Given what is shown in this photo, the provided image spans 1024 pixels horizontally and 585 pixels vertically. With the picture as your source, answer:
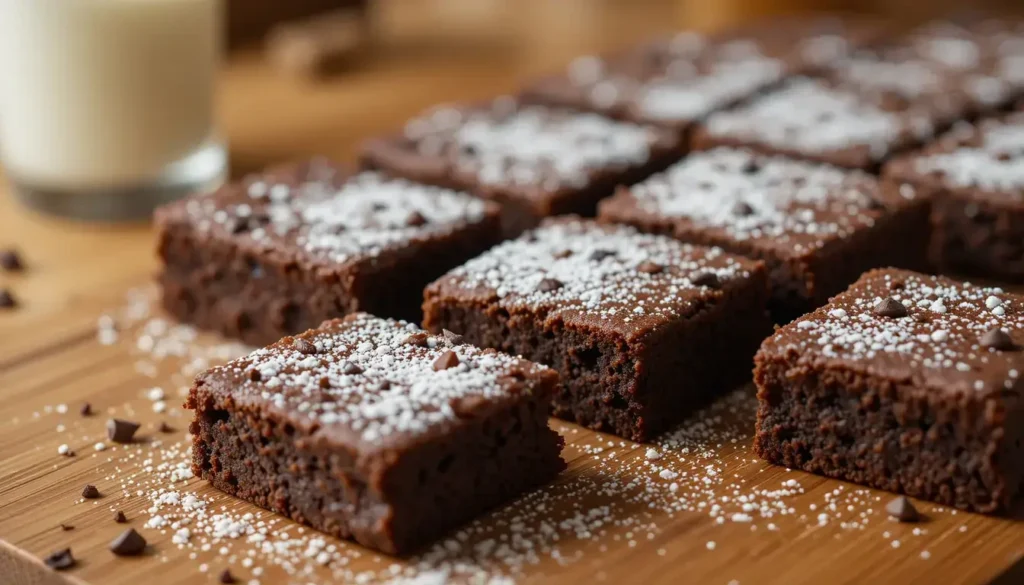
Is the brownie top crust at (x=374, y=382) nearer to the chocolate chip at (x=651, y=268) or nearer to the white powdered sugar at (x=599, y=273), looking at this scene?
the white powdered sugar at (x=599, y=273)

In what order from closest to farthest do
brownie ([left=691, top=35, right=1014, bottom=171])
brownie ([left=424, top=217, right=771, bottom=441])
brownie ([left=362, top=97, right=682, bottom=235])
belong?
1. brownie ([left=424, top=217, right=771, bottom=441])
2. brownie ([left=362, top=97, right=682, bottom=235])
3. brownie ([left=691, top=35, right=1014, bottom=171])

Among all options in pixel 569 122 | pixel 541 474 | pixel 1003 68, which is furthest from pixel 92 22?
pixel 1003 68

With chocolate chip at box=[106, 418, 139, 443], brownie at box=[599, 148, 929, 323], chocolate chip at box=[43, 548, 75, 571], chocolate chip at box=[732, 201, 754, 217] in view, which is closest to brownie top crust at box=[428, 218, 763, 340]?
brownie at box=[599, 148, 929, 323]

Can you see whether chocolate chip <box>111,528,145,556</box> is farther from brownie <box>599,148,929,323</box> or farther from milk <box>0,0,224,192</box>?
milk <box>0,0,224,192</box>

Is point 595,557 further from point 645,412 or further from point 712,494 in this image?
point 645,412

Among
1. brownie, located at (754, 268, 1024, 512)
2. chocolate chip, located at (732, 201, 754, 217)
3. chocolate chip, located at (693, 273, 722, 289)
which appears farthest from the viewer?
chocolate chip, located at (732, 201, 754, 217)

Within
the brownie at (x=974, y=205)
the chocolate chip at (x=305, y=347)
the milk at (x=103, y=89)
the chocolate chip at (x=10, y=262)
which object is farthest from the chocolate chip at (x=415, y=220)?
the brownie at (x=974, y=205)
